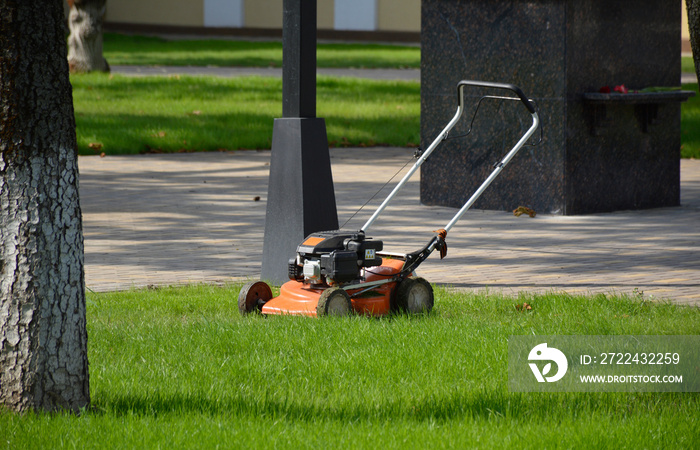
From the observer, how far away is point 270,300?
21.2 feet

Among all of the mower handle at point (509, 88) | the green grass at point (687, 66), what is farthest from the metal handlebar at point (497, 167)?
the green grass at point (687, 66)

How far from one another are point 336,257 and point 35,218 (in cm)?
212

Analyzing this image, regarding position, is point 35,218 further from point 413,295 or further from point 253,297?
point 413,295

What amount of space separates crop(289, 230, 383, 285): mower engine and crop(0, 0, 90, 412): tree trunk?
200 cm

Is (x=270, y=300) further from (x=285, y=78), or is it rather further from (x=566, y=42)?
(x=566, y=42)

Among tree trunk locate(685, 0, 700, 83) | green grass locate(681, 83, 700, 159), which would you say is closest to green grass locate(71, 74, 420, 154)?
green grass locate(681, 83, 700, 159)

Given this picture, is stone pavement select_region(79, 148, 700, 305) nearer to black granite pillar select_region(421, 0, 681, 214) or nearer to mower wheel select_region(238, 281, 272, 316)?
black granite pillar select_region(421, 0, 681, 214)

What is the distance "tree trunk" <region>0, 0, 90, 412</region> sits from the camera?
4305 mm

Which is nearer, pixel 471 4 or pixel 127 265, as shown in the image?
pixel 127 265

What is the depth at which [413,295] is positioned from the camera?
252 inches

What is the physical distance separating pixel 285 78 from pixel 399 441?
3.97m

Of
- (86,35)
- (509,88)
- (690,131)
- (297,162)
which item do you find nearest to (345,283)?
(297,162)

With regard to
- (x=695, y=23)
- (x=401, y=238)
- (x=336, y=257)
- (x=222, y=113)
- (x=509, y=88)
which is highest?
(x=695, y=23)

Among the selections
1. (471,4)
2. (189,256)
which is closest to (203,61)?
(471,4)
